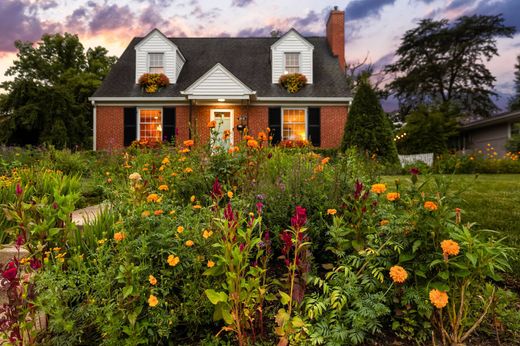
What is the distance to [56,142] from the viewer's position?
14836mm

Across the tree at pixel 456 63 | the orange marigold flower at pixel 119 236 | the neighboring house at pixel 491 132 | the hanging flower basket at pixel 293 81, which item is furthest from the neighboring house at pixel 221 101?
the tree at pixel 456 63

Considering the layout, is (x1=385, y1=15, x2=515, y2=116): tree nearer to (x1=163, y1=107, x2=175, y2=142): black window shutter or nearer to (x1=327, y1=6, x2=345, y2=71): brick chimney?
(x1=327, y1=6, x2=345, y2=71): brick chimney

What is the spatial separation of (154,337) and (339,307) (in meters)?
0.89

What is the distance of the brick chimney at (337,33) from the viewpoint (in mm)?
14953

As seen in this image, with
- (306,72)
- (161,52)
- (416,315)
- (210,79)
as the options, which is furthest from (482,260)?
(161,52)

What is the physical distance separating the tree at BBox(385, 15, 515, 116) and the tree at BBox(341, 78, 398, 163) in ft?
71.4

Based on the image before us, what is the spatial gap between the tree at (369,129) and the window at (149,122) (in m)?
8.03

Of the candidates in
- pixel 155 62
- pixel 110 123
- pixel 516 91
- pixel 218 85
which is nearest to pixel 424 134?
pixel 218 85

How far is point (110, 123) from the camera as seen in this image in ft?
44.4

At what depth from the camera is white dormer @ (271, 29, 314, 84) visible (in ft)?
46.3

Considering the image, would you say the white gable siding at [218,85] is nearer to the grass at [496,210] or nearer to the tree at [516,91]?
the grass at [496,210]

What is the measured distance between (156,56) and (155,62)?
28 cm

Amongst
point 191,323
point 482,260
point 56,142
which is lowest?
point 191,323

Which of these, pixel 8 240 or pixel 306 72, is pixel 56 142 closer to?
pixel 306 72
